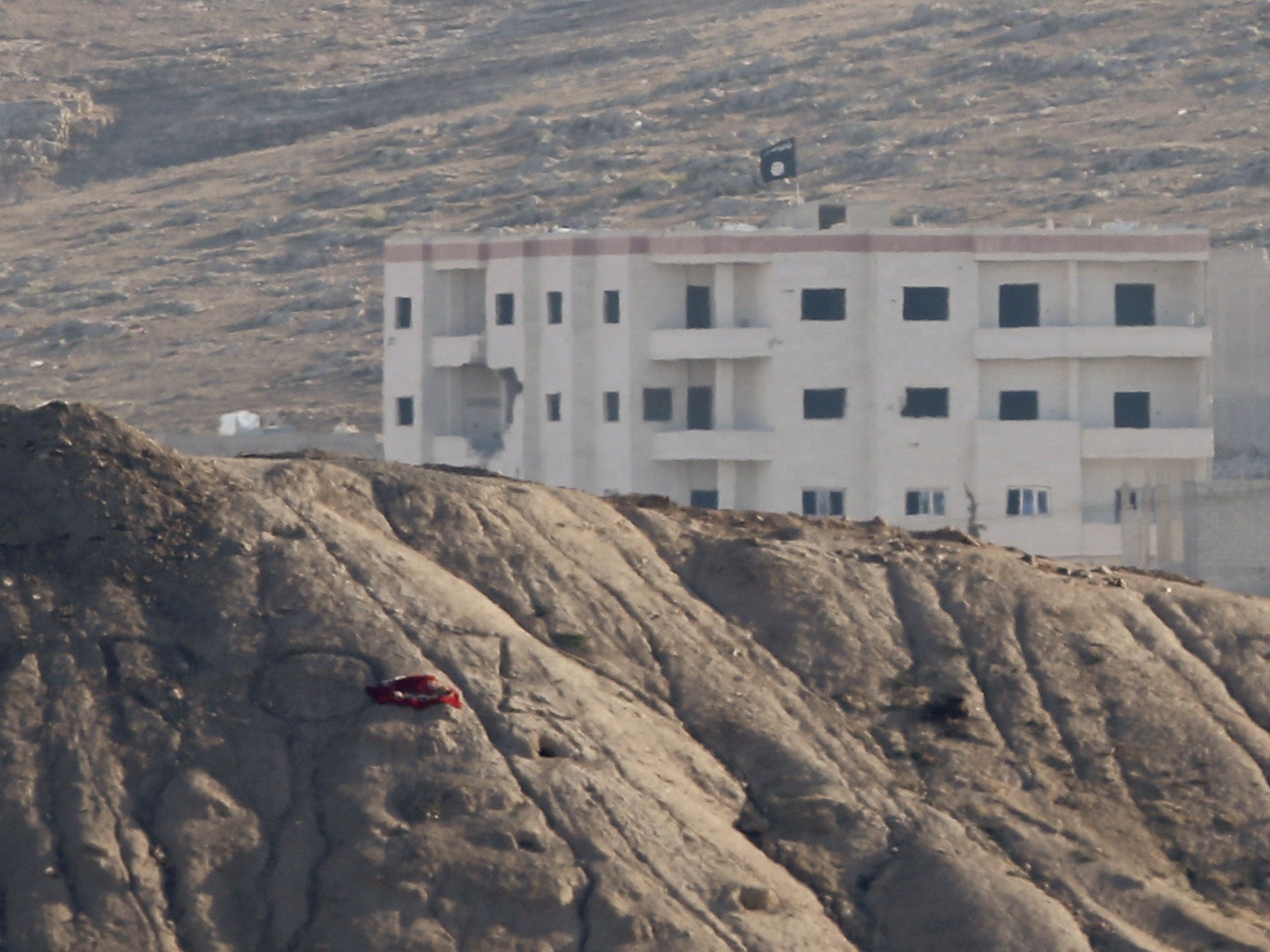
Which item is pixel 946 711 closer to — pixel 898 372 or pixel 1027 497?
pixel 1027 497

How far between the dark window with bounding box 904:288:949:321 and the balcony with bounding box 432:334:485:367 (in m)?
8.72

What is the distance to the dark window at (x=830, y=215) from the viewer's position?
171 feet

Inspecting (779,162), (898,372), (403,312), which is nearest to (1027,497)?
(898,372)

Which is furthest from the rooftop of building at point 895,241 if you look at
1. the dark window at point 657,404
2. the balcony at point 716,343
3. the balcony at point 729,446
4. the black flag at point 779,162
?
the black flag at point 779,162

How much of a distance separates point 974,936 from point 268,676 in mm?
5460

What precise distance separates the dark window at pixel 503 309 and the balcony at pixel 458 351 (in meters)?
0.66

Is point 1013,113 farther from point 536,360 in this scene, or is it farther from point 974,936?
point 974,936

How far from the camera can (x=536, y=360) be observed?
5247 cm

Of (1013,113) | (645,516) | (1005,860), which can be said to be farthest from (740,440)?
(1013,113)

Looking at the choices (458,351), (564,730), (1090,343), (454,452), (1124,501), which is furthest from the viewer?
(454,452)

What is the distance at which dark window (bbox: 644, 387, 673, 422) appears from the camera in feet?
168

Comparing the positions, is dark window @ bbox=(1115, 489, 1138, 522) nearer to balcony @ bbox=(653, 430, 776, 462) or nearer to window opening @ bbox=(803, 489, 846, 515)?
window opening @ bbox=(803, 489, 846, 515)

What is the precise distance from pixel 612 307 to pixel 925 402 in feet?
20.1

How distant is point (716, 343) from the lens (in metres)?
50.5
